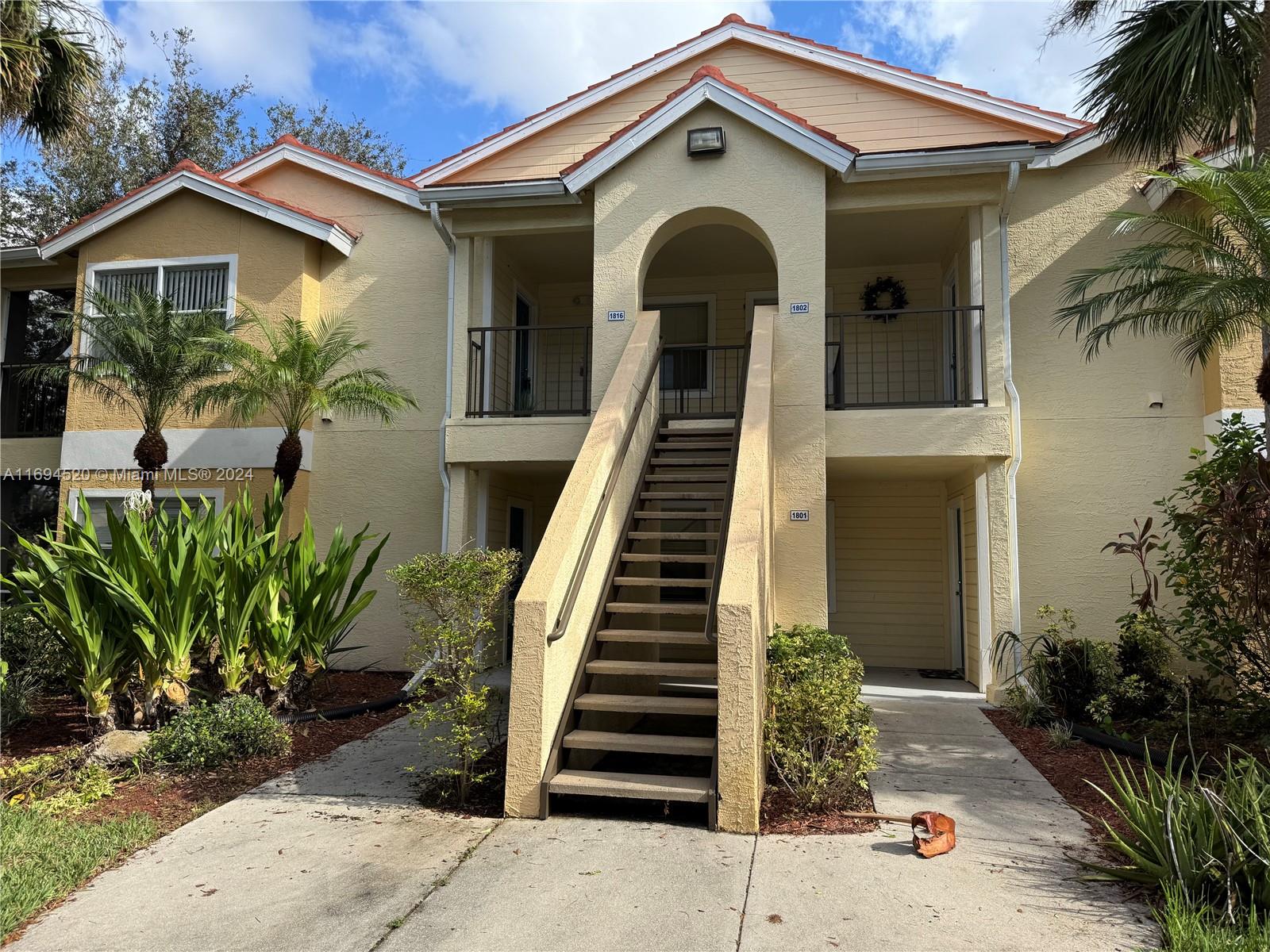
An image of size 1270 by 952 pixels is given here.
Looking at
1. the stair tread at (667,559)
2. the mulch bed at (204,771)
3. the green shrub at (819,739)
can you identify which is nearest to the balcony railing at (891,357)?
the stair tread at (667,559)

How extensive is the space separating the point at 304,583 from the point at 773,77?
977 centimetres

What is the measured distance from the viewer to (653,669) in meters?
6.16

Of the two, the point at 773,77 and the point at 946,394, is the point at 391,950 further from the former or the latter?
the point at 773,77

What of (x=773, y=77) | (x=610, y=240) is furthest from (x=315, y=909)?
(x=773, y=77)

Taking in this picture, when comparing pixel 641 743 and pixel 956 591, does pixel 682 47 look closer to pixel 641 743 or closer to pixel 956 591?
pixel 956 591

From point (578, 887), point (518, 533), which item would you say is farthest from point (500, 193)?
point (578, 887)

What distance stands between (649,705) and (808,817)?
1.26m

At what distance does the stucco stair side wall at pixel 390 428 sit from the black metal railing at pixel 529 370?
691mm

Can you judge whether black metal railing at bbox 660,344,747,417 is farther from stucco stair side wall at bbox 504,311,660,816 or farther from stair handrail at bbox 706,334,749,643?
stucco stair side wall at bbox 504,311,660,816

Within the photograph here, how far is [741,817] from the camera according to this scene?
17.0 feet

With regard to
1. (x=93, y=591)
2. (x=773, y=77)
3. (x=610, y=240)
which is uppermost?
(x=773, y=77)

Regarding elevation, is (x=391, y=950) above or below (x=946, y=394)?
below

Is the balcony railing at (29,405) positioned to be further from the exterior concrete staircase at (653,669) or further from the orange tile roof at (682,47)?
the exterior concrete staircase at (653,669)

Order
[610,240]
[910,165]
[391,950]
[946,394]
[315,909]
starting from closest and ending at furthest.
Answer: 1. [391,950]
2. [315,909]
3. [910,165]
4. [610,240]
5. [946,394]
